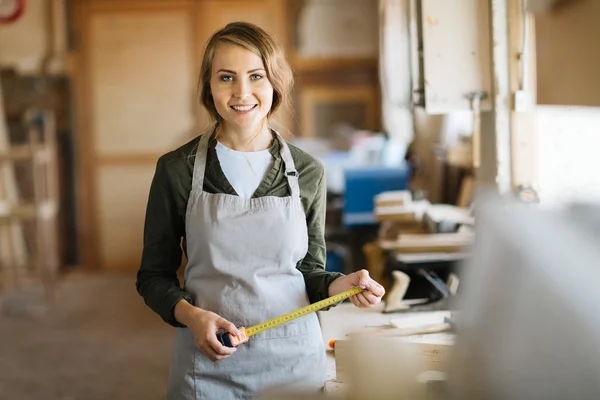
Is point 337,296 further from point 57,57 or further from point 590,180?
point 57,57

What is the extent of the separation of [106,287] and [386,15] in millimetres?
3134

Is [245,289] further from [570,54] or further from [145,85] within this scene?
[145,85]

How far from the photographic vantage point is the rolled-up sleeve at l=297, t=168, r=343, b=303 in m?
1.51

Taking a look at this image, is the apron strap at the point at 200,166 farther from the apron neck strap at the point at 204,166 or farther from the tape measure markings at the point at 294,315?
the tape measure markings at the point at 294,315

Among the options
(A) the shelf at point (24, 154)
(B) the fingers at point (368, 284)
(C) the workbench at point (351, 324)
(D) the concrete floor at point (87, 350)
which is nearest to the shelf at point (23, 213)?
(A) the shelf at point (24, 154)

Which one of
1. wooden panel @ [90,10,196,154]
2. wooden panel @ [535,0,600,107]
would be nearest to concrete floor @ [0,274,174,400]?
wooden panel @ [90,10,196,154]

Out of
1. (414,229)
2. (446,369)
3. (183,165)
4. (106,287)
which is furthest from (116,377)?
(446,369)

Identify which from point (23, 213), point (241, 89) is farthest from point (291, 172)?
point (23, 213)

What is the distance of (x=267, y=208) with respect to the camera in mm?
1449

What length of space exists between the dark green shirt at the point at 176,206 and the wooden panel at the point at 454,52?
2.33 feet

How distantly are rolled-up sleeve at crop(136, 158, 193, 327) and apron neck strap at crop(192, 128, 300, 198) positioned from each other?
0.06 m

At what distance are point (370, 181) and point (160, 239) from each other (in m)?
2.83

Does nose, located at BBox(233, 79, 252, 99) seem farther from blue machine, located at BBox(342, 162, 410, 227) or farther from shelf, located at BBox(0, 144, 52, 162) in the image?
shelf, located at BBox(0, 144, 52, 162)

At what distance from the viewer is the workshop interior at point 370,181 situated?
2.75ft
